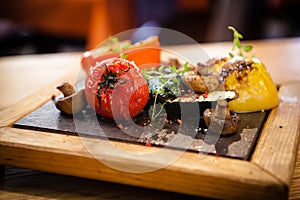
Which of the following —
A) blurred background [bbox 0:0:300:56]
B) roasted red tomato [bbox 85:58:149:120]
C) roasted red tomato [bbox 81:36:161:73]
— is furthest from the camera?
blurred background [bbox 0:0:300:56]

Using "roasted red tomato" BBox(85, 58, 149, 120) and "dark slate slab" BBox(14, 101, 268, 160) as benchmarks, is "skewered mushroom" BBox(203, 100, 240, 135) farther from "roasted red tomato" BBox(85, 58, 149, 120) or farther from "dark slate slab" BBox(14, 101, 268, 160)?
"roasted red tomato" BBox(85, 58, 149, 120)

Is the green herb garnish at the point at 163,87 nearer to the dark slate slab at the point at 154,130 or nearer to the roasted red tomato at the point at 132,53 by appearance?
the dark slate slab at the point at 154,130

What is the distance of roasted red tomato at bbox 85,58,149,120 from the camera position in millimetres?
1322

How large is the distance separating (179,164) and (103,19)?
3.27 meters

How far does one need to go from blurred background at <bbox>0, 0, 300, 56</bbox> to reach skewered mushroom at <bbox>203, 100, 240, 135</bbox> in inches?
113

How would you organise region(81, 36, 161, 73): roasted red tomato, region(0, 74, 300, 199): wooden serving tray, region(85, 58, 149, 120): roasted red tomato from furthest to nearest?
region(81, 36, 161, 73): roasted red tomato
region(85, 58, 149, 120): roasted red tomato
region(0, 74, 300, 199): wooden serving tray

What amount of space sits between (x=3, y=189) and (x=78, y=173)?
25 centimetres

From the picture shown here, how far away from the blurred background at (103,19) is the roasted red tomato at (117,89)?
105 inches

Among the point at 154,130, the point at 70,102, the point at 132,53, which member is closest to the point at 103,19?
the point at 132,53

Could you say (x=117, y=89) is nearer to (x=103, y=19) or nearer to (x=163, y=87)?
(x=163, y=87)

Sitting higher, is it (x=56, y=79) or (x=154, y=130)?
(x=154, y=130)

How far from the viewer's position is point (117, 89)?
1319 mm

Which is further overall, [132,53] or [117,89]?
[132,53]

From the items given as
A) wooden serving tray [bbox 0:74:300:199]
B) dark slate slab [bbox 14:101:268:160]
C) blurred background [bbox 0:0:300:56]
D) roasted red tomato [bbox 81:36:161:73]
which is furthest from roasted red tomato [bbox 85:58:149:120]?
blurred background [bbox 0:0:300:56]
